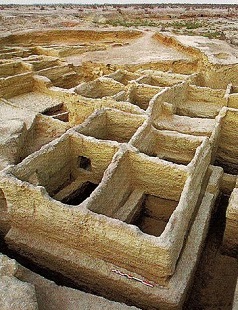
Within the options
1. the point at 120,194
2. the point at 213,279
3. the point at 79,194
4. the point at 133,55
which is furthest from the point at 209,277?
the point at 133,55

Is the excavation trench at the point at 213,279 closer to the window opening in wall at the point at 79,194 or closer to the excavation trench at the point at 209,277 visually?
the excavation trench at the point at 209,277

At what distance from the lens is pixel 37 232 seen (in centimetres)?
695

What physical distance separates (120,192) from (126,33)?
18.7 metres

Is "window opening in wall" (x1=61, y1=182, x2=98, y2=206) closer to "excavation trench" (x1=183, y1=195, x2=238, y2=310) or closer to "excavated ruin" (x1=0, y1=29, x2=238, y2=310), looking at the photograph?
"excavated ruin" (x1=0, y1=29, x2=238, y2=310)

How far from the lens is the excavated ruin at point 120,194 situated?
5.86m

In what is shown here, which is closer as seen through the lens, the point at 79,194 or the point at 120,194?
the point at 120,194

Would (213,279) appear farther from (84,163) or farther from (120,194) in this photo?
(84,163)

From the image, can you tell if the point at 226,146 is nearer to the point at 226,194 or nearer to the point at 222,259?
the point at 226,194

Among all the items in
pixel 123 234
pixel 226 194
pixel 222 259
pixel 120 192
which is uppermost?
pixel 123 234

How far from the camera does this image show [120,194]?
25.5 ft

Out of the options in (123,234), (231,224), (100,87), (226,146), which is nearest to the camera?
(123,234)

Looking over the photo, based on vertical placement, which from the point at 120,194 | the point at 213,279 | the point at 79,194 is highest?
the point at 120,194

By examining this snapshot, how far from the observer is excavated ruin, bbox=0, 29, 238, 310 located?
5863 millimetres

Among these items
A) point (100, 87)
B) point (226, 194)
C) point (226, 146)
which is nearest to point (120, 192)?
point (226, 194)
